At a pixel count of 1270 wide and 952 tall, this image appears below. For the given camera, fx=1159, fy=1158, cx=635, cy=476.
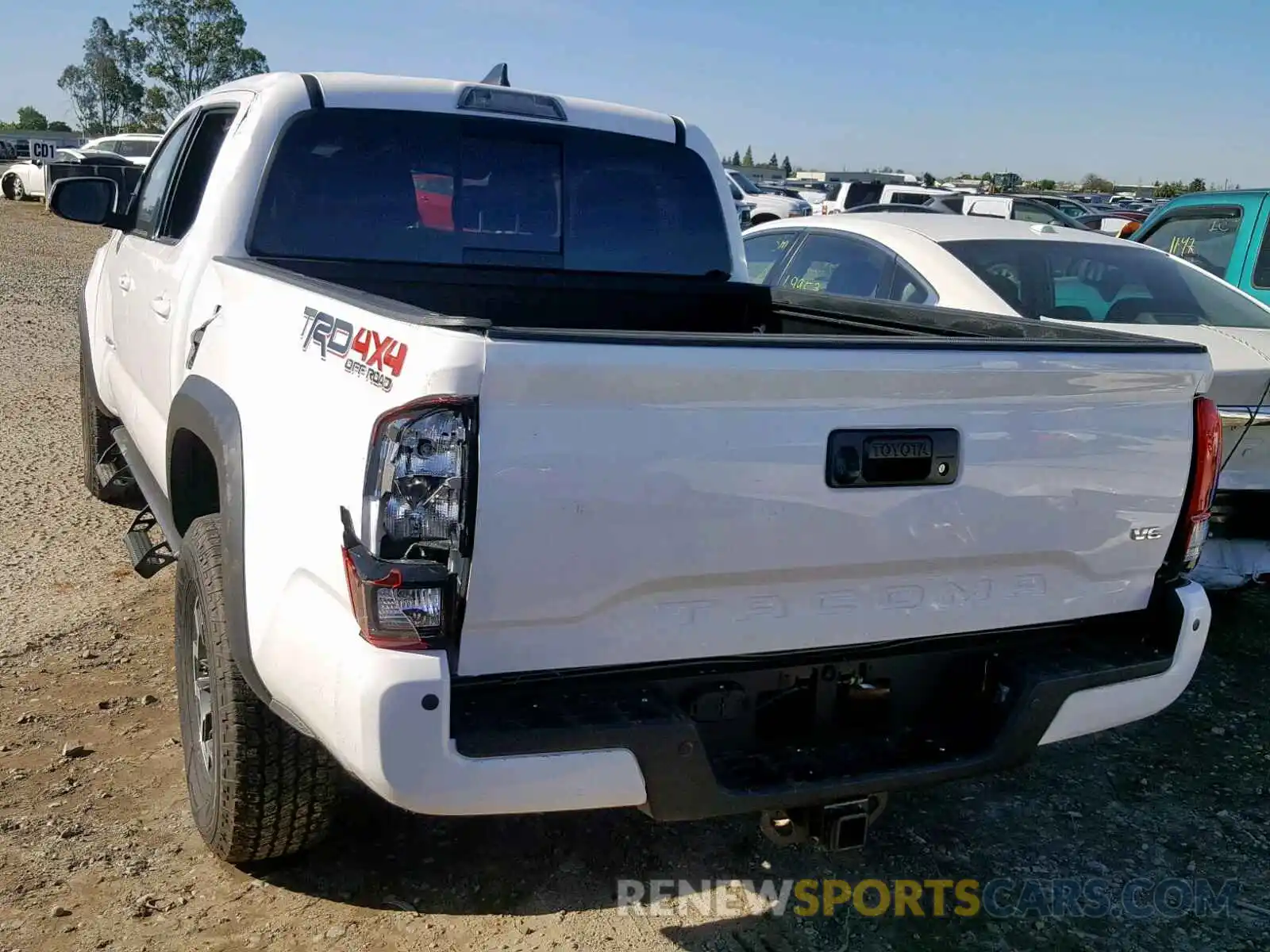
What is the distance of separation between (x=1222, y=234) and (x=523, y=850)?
20.3ft

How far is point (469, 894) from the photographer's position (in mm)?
3016

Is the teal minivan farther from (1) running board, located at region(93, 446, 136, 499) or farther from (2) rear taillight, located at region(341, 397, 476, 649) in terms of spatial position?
(1) running board, located at region(93, 446, 136, 499)

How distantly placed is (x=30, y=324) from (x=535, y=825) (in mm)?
10734

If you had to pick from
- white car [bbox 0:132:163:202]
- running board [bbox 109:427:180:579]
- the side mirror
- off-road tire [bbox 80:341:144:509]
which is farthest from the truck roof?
white car [bbox 0:132:163:202]

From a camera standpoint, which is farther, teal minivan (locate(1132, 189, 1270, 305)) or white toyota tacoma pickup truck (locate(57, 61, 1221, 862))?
teal minivan (locate(1132, 189, 1270, 305))

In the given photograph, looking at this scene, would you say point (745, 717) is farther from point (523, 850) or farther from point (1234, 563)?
point (1234, 563)

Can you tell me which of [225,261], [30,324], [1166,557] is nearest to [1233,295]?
[1166,557]

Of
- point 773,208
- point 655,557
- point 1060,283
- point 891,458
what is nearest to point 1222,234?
point 1060,283

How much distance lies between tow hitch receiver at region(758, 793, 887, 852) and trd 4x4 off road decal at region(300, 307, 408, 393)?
49.2 inches

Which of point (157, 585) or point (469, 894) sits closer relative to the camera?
point (469, 894)

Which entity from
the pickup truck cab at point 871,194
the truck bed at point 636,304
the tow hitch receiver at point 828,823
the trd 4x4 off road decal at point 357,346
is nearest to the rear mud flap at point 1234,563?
the truck bed at point 636,304

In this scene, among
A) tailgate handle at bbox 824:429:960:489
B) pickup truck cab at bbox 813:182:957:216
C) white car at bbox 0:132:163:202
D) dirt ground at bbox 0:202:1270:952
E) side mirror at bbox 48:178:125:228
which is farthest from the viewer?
white car at bbox 0:132:163:202

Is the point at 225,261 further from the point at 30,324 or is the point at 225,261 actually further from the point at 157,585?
the point at 30,324

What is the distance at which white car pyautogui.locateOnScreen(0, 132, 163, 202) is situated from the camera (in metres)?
24.0
